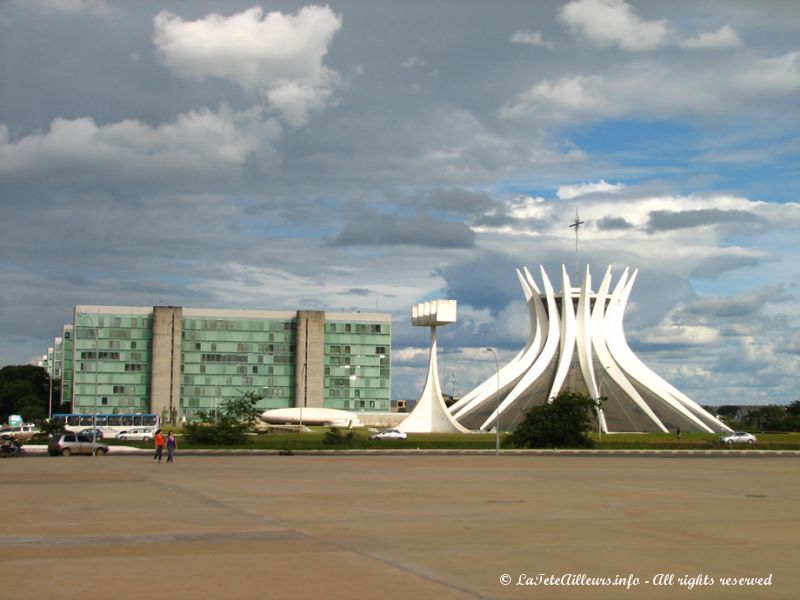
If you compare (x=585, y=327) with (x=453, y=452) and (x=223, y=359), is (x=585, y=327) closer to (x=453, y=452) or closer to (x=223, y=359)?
(x=453, y=452)

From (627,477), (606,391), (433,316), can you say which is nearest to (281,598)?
(627,477)

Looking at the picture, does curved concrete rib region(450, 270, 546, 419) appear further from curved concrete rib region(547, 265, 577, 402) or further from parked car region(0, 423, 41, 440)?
parked car region(0, 423, 41, 440)

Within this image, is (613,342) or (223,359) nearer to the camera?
(613,342)

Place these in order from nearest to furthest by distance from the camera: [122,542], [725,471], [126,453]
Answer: [122,542] < [725,471] < [126,453]

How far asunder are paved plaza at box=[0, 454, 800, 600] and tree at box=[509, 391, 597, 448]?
30206 millimetres

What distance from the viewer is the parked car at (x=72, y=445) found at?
49.8m

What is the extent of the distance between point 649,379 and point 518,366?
1318 centimetres

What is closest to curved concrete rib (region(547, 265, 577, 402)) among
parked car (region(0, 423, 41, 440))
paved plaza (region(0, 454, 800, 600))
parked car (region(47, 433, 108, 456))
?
parked car (region(0, 423, 41, 440))

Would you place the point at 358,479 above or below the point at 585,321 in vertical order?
below

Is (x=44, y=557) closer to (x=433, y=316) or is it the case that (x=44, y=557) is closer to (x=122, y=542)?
(x=122, y=542)

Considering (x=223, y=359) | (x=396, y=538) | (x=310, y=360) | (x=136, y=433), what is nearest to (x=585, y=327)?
(x=310, y=360)

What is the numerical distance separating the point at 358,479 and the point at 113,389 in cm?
10180

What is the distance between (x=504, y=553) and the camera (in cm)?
1451

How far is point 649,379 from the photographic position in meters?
98.2
